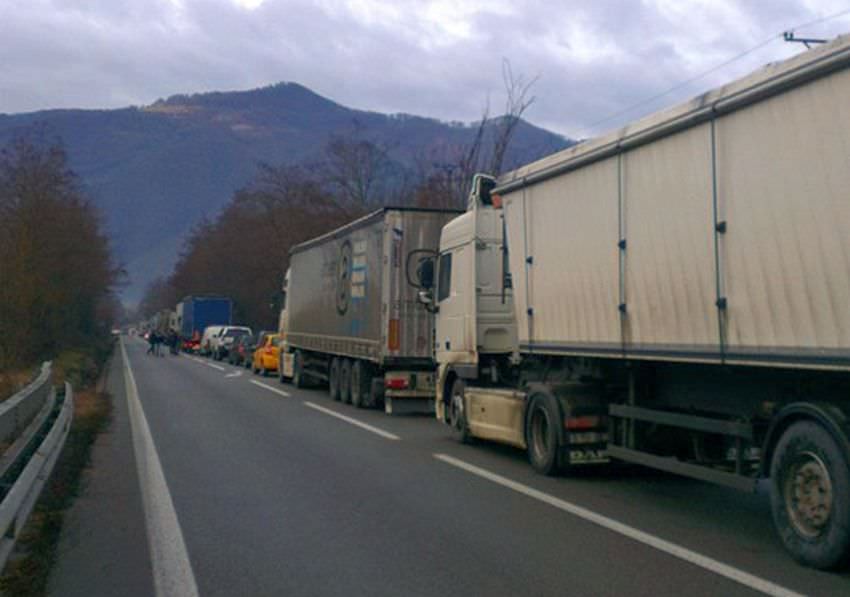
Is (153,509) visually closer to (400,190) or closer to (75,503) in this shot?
(75,503)

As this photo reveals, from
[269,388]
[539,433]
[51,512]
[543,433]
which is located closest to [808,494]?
[543,433]

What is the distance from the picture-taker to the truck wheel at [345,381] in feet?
76.2

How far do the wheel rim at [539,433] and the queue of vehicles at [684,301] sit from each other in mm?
23

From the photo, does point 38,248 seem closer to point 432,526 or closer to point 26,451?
point 26,451

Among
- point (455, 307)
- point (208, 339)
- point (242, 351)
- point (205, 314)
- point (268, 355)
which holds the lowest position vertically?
point (268, 355)

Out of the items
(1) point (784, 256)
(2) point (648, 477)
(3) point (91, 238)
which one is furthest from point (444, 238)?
(3) point (91, 238)

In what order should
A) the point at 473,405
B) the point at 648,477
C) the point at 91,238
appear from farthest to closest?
1. the point at 91,238
2. the point at 473,405
3. the point at 648,477

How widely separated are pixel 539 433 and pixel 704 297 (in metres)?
3.99

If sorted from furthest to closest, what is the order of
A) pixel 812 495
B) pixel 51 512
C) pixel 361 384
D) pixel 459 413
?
pixel 361 384 → pixel 459 413 → pixel 51 512 → pixel 812 495

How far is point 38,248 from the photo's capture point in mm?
30312

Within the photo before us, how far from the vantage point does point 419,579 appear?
720 centimetres

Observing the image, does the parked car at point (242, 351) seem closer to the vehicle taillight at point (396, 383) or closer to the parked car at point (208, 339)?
the parked car at point (208, 339)

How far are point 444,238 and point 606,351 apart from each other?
5725 millimetres

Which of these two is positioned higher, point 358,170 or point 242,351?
point 358,170
